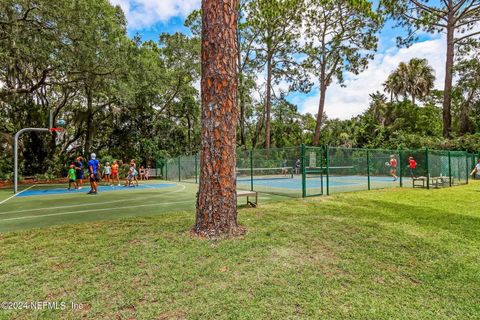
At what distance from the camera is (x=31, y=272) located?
3543 millimetres

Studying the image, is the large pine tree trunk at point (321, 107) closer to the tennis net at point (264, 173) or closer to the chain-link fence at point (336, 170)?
the chain-link fence at point (336, 170)

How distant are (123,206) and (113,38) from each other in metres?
10.7

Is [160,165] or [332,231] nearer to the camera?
[332,231]

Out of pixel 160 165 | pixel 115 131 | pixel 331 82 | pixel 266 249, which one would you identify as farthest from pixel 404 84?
pixel 266 249

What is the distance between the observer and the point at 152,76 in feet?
63.7

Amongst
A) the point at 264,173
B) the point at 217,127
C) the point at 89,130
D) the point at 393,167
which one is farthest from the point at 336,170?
the point at 89,130

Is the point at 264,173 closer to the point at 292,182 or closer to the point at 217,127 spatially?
the point at 292,182

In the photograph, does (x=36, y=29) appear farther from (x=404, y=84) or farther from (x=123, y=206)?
(x=404, y=84)

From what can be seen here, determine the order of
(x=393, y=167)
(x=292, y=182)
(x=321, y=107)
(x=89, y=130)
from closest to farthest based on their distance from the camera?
(x=292, y=182) → (x=393, y=167) → (x=89, y=130) → (x=321, y=107)

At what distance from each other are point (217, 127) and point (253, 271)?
2.48m

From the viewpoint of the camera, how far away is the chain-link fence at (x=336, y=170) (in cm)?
1127

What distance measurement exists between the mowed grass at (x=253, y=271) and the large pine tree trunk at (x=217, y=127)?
1.58 ft

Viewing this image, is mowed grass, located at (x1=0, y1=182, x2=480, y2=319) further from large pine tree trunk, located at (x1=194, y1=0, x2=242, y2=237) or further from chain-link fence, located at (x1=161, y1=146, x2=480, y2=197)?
chain-link fence, located at (x1=161, y1=146, x2=480, y2=197)

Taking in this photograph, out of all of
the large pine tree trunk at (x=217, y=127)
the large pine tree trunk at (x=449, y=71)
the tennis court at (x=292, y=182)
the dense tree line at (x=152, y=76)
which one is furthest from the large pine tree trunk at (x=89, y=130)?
the large pine tree trunk at (x=449, y=71)
